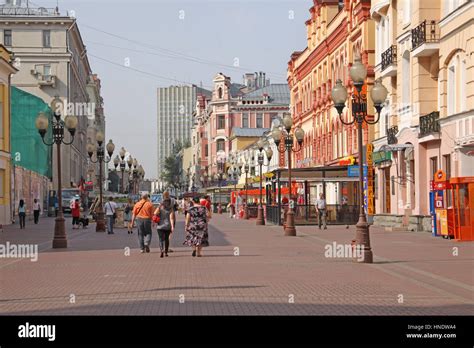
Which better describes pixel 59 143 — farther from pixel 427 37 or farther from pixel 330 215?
pixel 330 215

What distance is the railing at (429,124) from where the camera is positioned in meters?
33.8

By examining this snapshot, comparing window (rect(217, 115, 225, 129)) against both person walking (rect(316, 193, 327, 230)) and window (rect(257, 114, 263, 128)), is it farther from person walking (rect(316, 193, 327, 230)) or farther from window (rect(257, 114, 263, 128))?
person walking (rect(316, 193, 327, 230))

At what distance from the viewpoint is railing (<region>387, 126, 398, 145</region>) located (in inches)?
1544

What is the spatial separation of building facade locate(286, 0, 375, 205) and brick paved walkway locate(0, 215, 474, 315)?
22.1 m

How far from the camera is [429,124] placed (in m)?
34.3

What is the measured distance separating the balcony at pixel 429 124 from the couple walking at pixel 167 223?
41.3 feet

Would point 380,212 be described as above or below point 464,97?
below

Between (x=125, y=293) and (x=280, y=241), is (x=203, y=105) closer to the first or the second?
(x=280, y=241)

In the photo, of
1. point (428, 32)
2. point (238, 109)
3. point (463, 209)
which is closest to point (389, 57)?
point (428, 32)

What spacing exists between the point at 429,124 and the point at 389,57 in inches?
253
